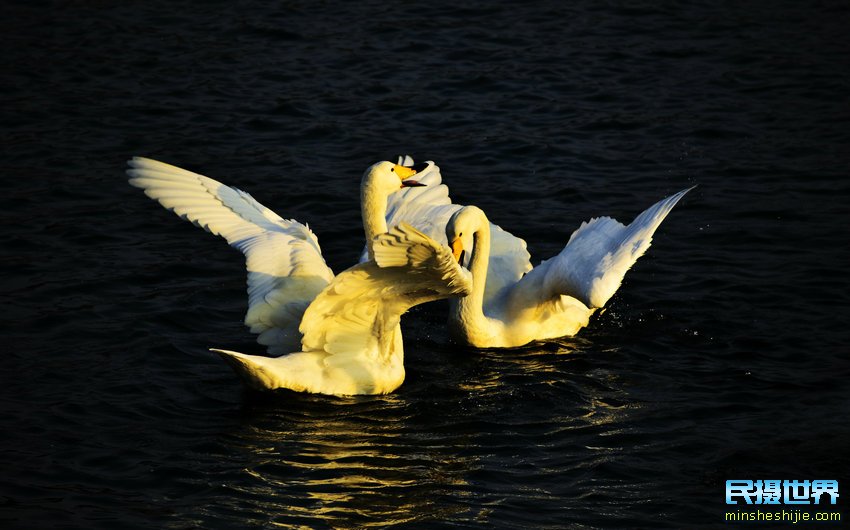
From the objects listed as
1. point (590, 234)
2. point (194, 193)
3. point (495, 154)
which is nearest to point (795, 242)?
point (590, 234)

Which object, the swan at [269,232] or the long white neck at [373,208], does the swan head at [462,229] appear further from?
the long white neck at [373,208]

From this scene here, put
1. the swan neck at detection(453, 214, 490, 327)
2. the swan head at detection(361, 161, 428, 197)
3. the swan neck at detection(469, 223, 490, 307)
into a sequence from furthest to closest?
the swan neck at detection(469, 223, 490, 307), the swan neck at detection(453, 214, 490, 327), the swan head at detection(361, 161, 428, 197)

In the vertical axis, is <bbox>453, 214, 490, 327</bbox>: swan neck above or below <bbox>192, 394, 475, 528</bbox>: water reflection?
above

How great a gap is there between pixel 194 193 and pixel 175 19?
9093 mm

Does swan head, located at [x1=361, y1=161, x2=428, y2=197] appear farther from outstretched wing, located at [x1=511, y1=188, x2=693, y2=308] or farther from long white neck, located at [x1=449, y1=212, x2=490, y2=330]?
outstretched wing, located at [x1=511, y1=188, x2=693, y2=308]

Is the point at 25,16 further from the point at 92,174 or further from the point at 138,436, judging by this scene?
the point at 138,436

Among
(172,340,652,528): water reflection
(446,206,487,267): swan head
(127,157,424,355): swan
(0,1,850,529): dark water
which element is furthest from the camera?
(446,206,487,267): swan head

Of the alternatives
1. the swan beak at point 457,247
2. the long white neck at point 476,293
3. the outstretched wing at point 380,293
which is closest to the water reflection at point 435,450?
the long white neck at point 476,293

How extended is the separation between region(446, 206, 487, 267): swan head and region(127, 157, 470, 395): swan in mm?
770

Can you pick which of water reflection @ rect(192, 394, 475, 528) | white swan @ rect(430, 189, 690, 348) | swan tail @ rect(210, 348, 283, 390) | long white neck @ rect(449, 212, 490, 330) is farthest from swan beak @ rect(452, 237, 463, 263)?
swan tail @ rect(210, 348, 283, 390)

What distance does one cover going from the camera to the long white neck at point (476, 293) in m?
10.6

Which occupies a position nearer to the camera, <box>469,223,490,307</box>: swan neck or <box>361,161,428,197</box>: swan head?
<box>361,161,428,197</box>: swan head

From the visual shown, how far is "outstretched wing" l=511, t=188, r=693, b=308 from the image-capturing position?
Answer: 992 cm

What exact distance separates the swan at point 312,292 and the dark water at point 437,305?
29 cm
